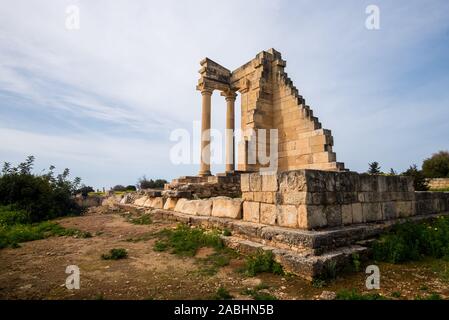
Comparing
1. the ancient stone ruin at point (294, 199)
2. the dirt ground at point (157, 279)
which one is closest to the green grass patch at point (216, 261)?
the dirt ground at point (157, 279)

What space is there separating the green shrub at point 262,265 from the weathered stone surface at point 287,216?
0.83 metres

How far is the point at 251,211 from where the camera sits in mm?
6117

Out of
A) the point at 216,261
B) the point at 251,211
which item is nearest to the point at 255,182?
the point at 251,211

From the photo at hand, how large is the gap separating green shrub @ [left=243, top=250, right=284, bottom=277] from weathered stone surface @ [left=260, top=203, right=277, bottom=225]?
101cm

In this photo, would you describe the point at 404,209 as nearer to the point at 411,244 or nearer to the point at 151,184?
the point at 411,244

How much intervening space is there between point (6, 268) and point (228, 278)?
409 cm

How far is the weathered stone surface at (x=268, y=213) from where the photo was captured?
547cm

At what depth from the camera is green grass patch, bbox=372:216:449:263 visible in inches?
191

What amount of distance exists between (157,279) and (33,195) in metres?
10.9

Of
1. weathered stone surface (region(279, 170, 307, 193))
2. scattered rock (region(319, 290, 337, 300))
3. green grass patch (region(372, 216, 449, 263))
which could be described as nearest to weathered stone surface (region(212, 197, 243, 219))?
weathered stone surface (region(279, 170, 307, 193))

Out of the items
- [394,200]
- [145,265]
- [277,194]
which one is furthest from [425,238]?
[145,265]
